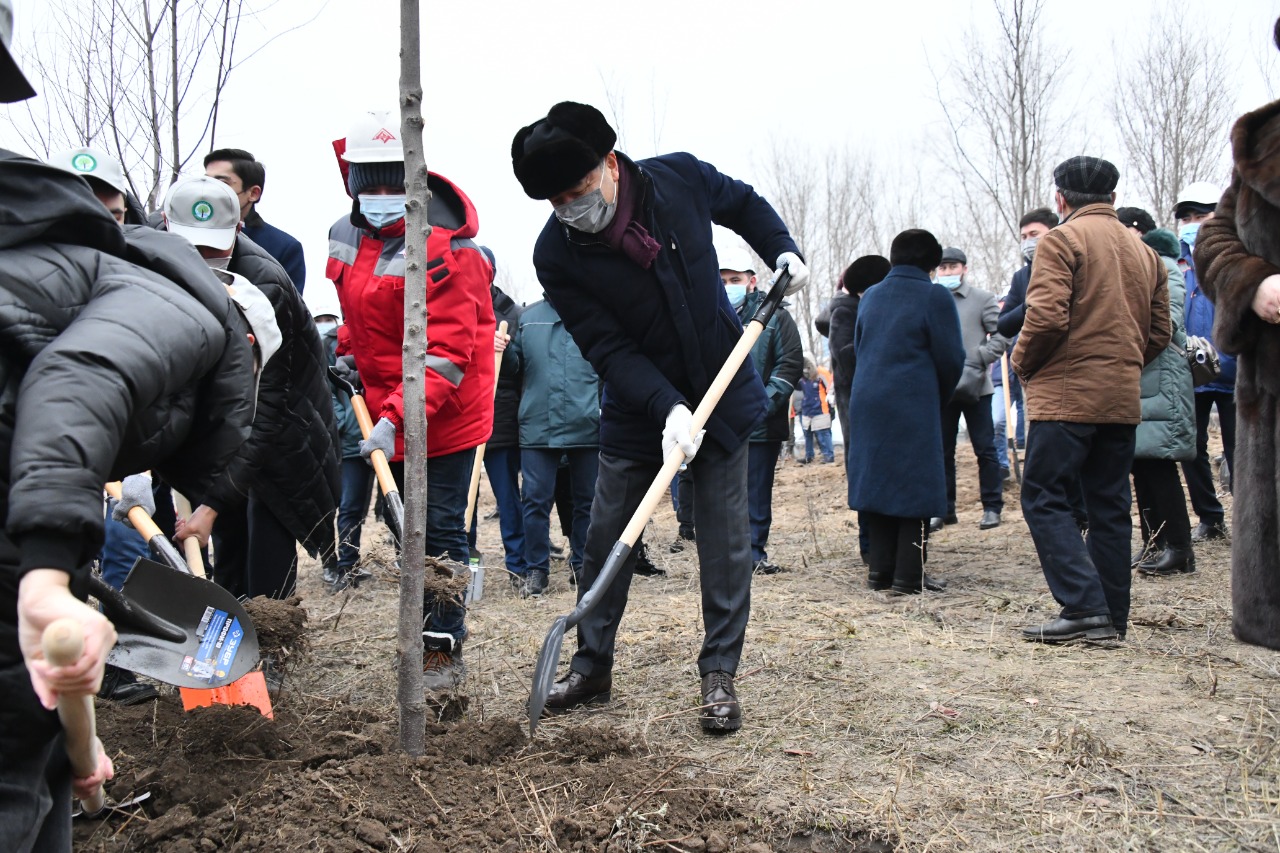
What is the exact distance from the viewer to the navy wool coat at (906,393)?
571 centimetres

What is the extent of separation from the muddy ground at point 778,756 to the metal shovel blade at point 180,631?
36 centimetres

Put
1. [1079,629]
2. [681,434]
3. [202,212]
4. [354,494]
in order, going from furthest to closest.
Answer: [354,494] < [1079,629] < [202,212] < [681,434]

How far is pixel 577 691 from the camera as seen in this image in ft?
11.9

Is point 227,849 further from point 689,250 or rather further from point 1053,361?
point 1053,361

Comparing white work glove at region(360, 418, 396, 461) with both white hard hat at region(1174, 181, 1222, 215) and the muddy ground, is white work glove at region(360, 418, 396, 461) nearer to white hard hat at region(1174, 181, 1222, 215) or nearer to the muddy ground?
the muddy ground

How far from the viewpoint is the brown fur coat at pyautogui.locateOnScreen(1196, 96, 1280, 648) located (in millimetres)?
2938

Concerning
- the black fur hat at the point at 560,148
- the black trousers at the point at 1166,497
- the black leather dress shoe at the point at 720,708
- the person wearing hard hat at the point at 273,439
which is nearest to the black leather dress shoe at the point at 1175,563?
the black trousers at the point at 1166,497

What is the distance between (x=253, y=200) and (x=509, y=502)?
10.0 ft

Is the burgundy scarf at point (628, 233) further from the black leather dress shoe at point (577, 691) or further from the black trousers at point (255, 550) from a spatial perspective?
the black trousers at point (255, 550)

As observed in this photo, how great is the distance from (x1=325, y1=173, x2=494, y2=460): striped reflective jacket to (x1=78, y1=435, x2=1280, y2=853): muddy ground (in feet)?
2.24

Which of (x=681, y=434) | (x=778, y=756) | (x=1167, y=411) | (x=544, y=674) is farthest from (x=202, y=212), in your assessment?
(x=1167, y=411)

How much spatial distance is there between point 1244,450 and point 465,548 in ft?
9.13

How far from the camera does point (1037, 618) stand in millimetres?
5004

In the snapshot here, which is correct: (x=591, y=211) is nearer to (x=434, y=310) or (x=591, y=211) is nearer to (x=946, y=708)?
(x=434, y=310)
